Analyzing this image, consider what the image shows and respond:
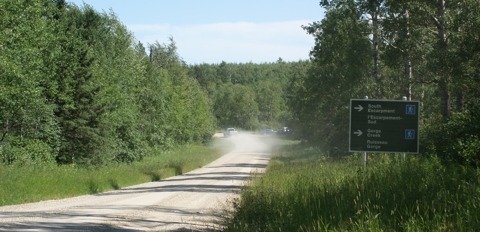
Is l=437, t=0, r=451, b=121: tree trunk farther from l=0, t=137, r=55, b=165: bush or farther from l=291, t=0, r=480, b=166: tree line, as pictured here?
l=0, t=137, r=55, b=165: bush

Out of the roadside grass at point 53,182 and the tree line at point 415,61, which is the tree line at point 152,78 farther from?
the roadside grass at point 53,182

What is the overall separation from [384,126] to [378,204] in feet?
26.8

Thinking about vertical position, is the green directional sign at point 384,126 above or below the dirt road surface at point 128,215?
above

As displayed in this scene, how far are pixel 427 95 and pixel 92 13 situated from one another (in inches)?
1003

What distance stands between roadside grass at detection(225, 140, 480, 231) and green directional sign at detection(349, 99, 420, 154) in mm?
3983

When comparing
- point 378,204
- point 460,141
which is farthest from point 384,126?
point 378,204

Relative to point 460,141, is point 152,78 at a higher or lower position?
higher

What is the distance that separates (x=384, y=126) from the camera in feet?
56.2

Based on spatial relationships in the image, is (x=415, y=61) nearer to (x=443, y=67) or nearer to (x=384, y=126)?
(x=443, y=67)

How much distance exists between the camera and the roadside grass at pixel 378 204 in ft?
26.1

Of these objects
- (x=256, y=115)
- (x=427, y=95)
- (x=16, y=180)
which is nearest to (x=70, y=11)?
(x=16, y=180)

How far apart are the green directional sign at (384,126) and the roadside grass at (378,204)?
13.1 feet

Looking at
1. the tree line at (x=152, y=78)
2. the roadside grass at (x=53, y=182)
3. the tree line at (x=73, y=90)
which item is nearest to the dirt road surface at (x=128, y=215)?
the roadside grass at (x=53, y=182)

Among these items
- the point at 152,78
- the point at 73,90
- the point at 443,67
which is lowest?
the point at 73,90
